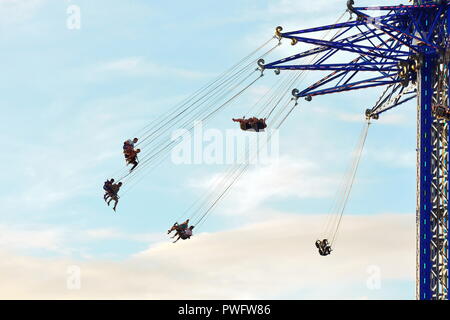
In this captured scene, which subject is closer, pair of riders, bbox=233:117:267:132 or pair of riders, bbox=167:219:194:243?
pair of riders, bbox=167:219:194:243

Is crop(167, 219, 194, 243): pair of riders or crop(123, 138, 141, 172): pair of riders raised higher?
crop(123, 138, 141, 172): pair of riders

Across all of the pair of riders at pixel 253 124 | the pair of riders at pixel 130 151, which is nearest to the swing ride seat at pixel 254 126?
the pair of riders at pixel 253 124

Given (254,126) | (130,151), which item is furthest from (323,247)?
(130,151)

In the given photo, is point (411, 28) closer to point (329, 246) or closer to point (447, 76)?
point (447, 76)

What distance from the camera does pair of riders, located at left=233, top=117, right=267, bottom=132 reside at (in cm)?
5084

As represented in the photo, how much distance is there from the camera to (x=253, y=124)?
50969 mm

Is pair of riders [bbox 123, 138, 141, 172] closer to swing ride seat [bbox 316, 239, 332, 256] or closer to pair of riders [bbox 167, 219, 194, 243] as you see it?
pair of riders [bbox 167, 219, 194, 243]

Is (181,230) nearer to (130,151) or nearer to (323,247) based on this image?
(130,151)

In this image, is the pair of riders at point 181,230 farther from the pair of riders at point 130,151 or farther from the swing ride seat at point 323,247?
the swing ride seat at point 323,247

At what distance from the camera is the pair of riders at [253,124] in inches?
2002

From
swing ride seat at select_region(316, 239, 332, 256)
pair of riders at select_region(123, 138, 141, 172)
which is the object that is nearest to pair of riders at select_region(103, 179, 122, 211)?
pair of riders at select_region(123, 138, 141, 172)

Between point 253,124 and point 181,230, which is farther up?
point 253,124
